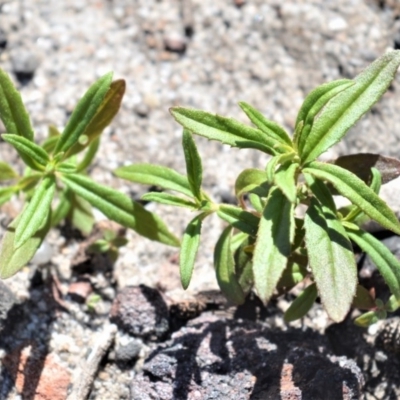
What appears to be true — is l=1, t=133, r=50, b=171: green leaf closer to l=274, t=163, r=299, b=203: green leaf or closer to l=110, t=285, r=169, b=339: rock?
l=110, t=285, r=169, b=339: rock

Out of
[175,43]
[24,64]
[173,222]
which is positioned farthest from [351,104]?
[24,64]

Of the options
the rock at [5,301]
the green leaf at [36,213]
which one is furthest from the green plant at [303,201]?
the rock at [5,301]

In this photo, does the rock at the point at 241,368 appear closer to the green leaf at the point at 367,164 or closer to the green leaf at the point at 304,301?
the green leaf at the point at 304,301

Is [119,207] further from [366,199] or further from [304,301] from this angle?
[366,199]

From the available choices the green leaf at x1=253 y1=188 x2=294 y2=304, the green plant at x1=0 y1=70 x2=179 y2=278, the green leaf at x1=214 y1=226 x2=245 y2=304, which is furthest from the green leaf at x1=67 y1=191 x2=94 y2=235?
the green leaf at x1=253 y1=188 x2=294 y2=304

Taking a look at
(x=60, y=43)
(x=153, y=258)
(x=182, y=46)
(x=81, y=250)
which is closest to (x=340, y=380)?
(x=153, y=258)
